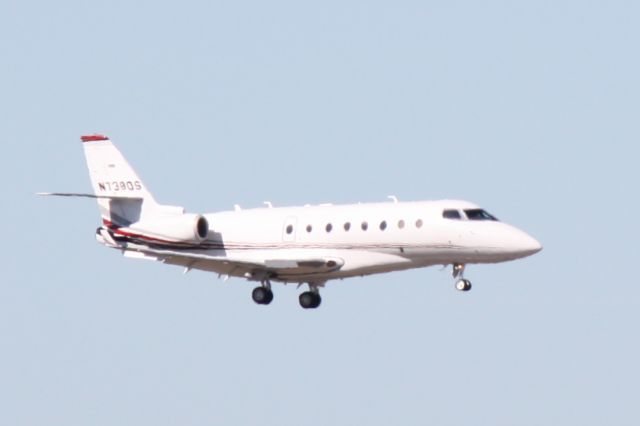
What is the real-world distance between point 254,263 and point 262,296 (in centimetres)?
118

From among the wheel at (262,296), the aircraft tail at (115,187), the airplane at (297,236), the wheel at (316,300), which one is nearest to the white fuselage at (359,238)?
the airplane at (297,236)

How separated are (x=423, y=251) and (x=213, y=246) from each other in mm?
7876

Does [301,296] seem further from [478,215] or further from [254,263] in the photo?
[478,215]

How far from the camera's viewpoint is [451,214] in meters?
53.2

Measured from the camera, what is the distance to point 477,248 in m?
52.5

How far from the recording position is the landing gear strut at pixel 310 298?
57094mm

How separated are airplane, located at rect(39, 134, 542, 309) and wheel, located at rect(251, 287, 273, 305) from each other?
3cm

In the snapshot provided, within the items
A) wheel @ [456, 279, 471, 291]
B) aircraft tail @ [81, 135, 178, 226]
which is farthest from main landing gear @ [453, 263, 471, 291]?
aircraft tail @ [81, 135, 178, 226]

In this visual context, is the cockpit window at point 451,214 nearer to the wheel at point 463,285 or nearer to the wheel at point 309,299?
the wheel at point 463,285

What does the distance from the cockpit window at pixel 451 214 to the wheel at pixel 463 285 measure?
189 cm

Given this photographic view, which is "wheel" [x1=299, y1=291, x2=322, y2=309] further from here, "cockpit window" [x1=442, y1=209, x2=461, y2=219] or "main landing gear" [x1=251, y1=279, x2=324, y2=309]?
"cockpit window" [x1=442, y1=209, x2=461, y2=219]

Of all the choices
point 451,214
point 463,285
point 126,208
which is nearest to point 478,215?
point 451,214

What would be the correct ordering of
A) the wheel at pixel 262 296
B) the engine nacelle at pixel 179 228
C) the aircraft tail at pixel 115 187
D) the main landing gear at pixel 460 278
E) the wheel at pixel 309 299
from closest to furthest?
1. the main landing gear at pixel 460 278
2. the wheel at pixel 262 296
3. the wheel at pixel 309 299
4. the engine nacelle at pixel 179 228
5. the aircraft tail at pixel 115 187

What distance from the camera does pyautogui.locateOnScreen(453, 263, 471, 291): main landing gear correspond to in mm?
52375
